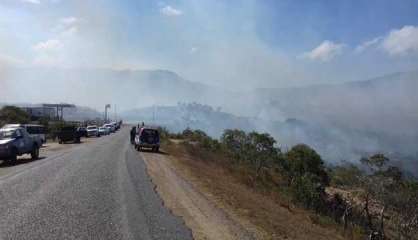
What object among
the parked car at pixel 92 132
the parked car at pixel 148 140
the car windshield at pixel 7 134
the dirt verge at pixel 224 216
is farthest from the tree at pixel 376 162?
the parked car at pixel 92 132

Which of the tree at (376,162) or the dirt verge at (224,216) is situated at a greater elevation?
the dirt verge at (224,216)

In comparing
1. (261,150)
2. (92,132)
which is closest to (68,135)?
(92,132)

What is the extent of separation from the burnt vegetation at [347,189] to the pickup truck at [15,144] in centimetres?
1392

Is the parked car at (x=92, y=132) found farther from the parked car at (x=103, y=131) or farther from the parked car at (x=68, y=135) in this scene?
the parked car at (x=68, y=135)

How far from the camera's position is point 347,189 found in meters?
58.9

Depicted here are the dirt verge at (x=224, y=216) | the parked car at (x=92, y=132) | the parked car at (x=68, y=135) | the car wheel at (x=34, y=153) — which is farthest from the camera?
the parked car at (x=92, y=132)

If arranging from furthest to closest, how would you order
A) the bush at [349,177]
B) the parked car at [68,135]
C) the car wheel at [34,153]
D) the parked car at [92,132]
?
the parked car at [92,132] → the parked car at [68,135] → the bush at [349,177] → the car wheel at [34,153]

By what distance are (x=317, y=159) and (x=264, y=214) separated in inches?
1809

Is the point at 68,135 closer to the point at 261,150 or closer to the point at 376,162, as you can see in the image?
the point at 261,150

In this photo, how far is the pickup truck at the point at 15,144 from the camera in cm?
3017

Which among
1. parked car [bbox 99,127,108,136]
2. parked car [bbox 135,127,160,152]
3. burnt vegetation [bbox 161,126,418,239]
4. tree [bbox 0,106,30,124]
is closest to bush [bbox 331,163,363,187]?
burnt vegetation [bbox 161,126,418,239]

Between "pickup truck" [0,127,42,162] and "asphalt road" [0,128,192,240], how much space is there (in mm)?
8216

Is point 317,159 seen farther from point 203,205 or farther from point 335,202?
point 203,205

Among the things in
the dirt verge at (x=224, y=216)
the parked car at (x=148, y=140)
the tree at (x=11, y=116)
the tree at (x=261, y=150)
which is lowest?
the tree at (x=261, y=150)
